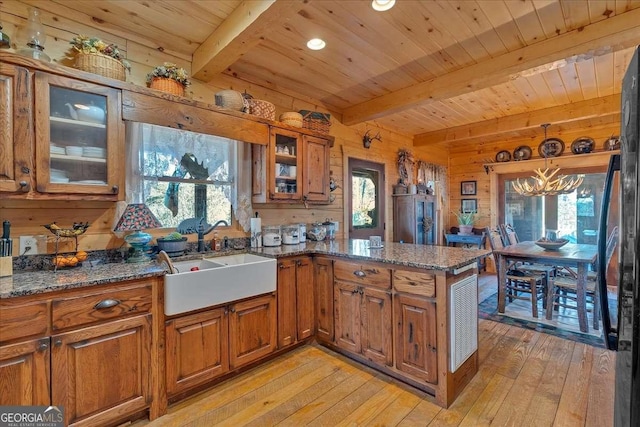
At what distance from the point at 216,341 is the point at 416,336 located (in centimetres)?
138

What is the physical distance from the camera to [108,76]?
1.92 metres

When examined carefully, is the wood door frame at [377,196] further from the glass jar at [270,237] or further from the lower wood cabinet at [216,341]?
the lower wood cabinet at [216,341]

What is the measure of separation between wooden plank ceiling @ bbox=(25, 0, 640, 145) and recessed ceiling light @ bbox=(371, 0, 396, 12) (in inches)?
1.8

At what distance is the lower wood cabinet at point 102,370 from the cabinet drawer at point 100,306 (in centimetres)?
5

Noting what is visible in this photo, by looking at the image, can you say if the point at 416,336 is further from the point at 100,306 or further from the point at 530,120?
the point at 530,120

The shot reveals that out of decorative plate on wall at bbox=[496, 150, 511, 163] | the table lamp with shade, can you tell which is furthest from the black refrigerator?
decorative plate on wall at bbox=[496, 150, 511, 163]

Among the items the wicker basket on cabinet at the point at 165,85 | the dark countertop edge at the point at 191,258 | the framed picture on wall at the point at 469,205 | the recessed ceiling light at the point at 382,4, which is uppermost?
the recessed ceiling light at the point at 382,4

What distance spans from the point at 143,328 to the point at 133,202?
0.94 meters

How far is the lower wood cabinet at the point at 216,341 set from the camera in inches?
75.7

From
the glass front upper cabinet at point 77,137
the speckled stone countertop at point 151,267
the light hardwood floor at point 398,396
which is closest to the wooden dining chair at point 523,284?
the light hardwood floor at point 398,396

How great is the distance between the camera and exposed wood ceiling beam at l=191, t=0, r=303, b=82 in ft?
5.89

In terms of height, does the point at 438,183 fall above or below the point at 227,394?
above

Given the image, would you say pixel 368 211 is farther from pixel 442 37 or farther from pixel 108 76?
pixel 108 76

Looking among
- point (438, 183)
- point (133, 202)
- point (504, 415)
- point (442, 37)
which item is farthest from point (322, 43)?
point (438, 183)
